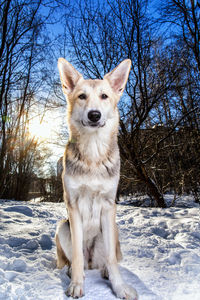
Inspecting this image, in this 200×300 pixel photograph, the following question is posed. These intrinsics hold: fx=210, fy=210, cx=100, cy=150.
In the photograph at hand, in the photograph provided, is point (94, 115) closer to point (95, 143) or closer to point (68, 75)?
point (95, 143)

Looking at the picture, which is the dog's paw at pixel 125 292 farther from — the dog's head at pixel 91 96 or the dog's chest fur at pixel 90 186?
the dog's head at pixel 91 96

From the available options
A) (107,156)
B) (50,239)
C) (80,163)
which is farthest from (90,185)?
(50,239)

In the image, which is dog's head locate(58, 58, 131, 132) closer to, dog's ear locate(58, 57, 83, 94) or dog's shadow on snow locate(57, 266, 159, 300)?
dog's ear locate(58, 57, 83, 94)

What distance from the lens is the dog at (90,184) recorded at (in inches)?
74.2

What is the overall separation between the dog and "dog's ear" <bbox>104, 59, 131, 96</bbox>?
0.01 metres

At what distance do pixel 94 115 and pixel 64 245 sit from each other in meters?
1.35

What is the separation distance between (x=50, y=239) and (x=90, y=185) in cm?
187

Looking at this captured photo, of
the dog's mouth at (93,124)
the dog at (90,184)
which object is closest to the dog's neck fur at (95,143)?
the dog at (90,184)

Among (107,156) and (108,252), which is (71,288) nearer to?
(108,252)

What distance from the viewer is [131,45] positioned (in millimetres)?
5355

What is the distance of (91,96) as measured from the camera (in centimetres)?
225

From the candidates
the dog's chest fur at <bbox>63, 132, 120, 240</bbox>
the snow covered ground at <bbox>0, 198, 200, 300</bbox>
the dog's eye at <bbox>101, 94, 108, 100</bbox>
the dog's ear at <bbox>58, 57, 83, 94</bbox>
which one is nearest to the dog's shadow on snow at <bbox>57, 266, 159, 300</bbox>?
the snow covered ground at <bbox>0, 198, 200, 300</bbox>

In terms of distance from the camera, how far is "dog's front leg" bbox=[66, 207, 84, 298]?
1.72 meters

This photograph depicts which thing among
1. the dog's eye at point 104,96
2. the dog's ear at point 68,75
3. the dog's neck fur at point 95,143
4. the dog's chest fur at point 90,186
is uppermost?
the dog's ear at point 68,75
